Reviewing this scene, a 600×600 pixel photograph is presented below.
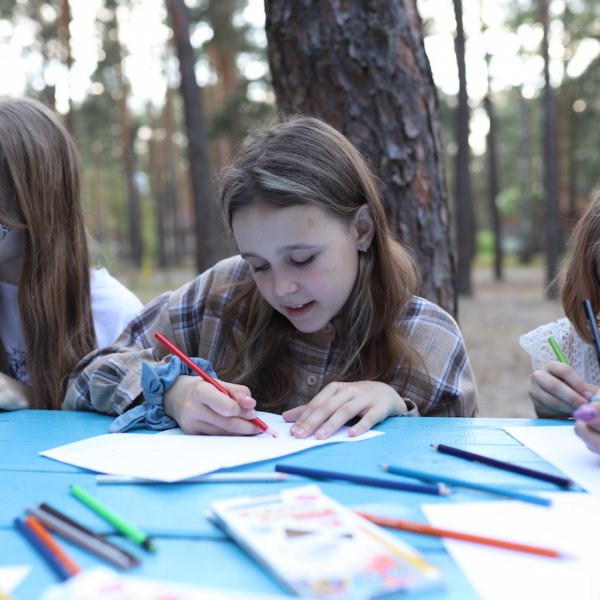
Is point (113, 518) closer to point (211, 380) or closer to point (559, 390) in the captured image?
point (211, 380)

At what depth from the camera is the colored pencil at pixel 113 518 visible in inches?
30.4

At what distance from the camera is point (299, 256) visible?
4.82 ft

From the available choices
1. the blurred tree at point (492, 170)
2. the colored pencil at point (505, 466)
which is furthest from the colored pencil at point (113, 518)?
the blurred tree at point (492, 170)

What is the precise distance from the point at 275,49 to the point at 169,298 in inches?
37.2

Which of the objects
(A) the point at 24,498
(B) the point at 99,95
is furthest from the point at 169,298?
(B) the point at 99,95

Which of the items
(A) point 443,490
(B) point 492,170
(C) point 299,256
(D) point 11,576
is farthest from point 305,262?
(B) point 492,170

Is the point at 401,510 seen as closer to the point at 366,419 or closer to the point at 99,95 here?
the point at 366,419

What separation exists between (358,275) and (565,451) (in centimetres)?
66

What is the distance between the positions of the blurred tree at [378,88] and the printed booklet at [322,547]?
1511mm

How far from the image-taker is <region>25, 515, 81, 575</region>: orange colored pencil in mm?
719

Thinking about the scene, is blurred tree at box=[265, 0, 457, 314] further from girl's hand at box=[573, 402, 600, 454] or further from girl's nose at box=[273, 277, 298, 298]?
girl's hand at box=[573, 402, 600, 454]

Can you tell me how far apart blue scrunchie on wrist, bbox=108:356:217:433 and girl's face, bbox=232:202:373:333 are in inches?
9.5

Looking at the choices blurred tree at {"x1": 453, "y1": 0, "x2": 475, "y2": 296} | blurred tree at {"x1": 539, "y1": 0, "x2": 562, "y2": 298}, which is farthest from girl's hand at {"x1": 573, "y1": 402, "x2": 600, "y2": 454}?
blurred tree at {"x1": 539, "y1": 0, "x2": 562, "y2": 298}

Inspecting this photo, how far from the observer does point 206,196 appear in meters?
7.46
